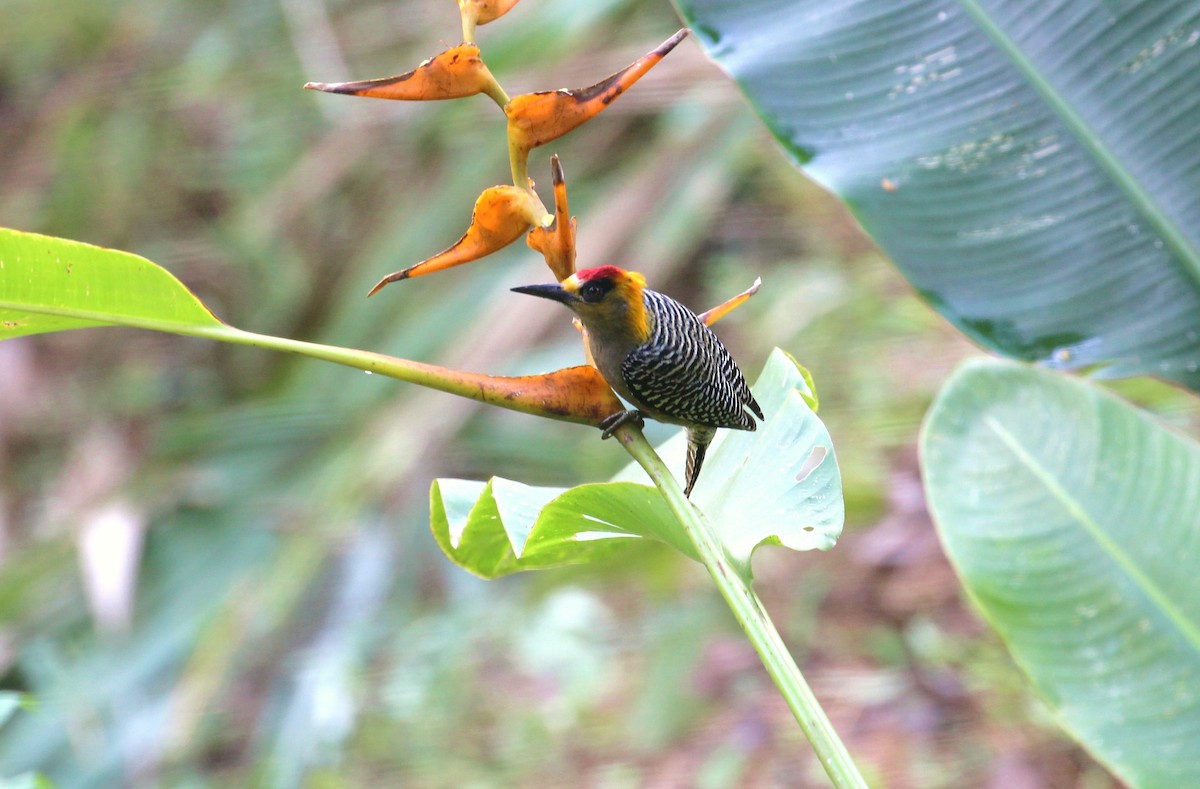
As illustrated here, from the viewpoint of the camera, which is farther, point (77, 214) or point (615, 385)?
point (77, 214)

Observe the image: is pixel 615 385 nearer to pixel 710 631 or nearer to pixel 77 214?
pixel 710 631

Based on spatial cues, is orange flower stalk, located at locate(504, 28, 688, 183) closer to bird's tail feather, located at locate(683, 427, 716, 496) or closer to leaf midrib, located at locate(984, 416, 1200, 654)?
bird's tail feather, located at locate(683, 427, 716, 496)

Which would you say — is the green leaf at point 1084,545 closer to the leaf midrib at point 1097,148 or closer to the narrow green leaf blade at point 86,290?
the leaf midrib at point 1097,148

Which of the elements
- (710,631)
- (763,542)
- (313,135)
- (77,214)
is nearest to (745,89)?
(763,542)

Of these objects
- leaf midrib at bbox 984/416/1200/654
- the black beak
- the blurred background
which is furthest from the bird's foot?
the blurred background

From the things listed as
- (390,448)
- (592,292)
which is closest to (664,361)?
(592,292)

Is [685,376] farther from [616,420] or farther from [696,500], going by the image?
[616,420]
